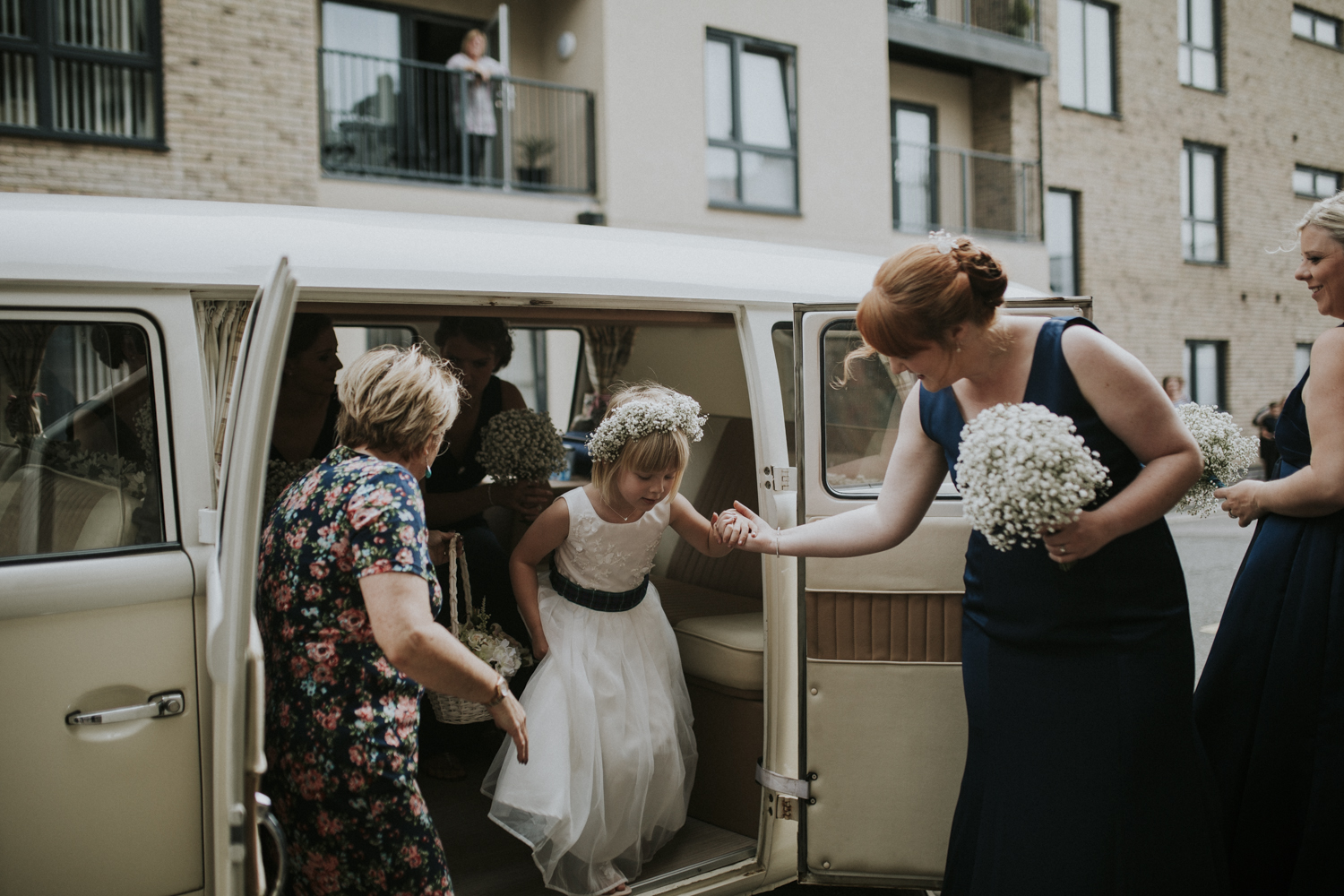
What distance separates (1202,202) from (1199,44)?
3.01m

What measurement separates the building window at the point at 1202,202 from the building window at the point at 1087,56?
7.43 ft

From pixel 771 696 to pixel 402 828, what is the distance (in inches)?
54.3

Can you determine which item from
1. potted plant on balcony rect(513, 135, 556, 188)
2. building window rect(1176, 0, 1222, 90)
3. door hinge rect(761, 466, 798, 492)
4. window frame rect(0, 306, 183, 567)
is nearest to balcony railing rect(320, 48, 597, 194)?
potted plant on balcony rect(513, 135, 556, 188)

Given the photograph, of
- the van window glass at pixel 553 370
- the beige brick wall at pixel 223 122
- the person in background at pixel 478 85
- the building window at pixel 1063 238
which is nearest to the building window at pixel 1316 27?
the building window at pixel 1063 238

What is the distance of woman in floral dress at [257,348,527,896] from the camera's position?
6.60 feet

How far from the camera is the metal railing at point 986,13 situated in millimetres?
15562

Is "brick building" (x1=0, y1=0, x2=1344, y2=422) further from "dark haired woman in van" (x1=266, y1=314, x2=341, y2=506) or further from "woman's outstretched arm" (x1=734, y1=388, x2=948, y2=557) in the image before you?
"woman's outstretched arm" (x1=734, y1=388, x2=948, y2=557)

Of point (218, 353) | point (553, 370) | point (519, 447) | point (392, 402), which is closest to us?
point (392, 402)

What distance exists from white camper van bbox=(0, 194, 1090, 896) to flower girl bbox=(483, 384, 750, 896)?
218 mm

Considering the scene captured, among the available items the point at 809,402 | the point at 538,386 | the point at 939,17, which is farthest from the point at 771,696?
the point at 939,17

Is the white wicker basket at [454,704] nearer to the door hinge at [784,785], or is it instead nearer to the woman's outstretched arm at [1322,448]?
the door hinge at [784,785]

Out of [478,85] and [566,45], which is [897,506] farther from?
[566,45]

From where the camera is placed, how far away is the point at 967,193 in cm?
1634

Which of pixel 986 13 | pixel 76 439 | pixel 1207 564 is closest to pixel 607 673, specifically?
pixel 76 439
